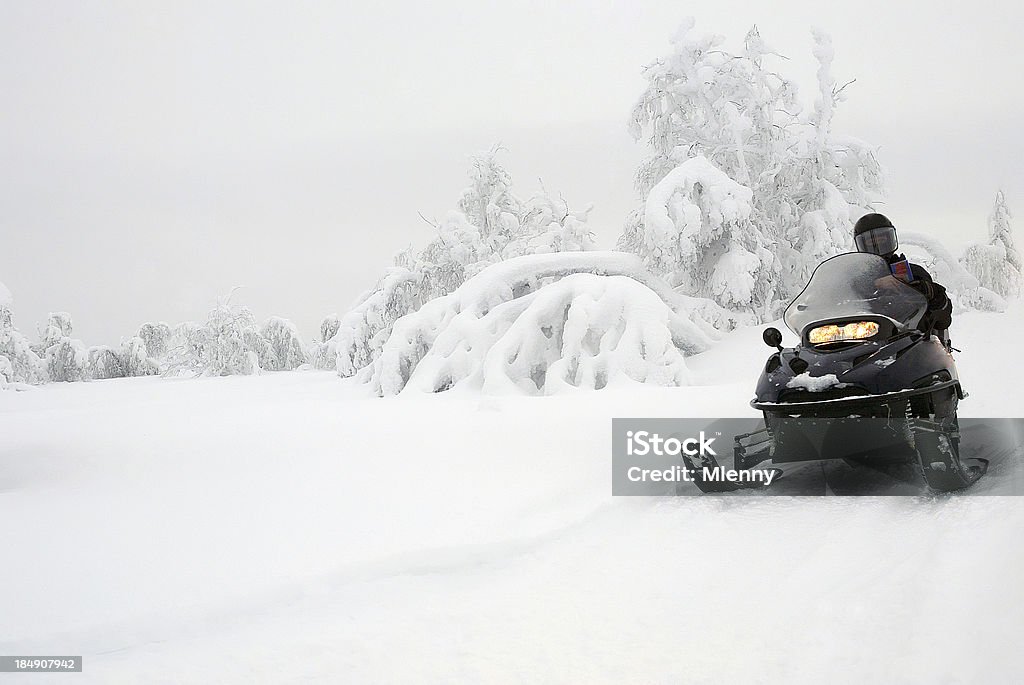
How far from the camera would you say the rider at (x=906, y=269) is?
4.92m

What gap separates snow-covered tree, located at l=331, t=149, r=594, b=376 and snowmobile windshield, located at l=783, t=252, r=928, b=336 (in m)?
11.7

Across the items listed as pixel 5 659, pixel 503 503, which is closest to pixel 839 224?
pixel 503 503

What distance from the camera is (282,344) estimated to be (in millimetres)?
31391

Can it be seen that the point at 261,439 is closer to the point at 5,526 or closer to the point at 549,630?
the point at 5,526

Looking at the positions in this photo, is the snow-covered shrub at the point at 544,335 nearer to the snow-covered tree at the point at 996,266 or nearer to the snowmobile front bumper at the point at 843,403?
the snowmobile front bumper at the point at 843,403

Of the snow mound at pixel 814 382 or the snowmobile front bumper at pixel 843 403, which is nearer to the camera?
the snowmobile front bumper at pixel 843 403

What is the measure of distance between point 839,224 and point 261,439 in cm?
1349

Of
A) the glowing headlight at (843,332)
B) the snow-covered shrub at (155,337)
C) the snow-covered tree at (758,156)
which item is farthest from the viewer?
the snow-covered shrub at (155,337)

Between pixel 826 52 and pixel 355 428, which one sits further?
pixel 826 52

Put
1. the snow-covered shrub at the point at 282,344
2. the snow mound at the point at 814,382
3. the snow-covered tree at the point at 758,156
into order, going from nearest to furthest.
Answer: the snow mound at the point at 814,382 → the snow-covered tree at the point at 758,156 → the snow-covered shrub at the point at 282,344

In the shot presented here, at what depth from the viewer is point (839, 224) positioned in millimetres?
16609

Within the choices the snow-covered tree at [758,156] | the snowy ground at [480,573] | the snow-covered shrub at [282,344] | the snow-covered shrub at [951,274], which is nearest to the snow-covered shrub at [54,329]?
the snow-covered shrub at [282,344]
